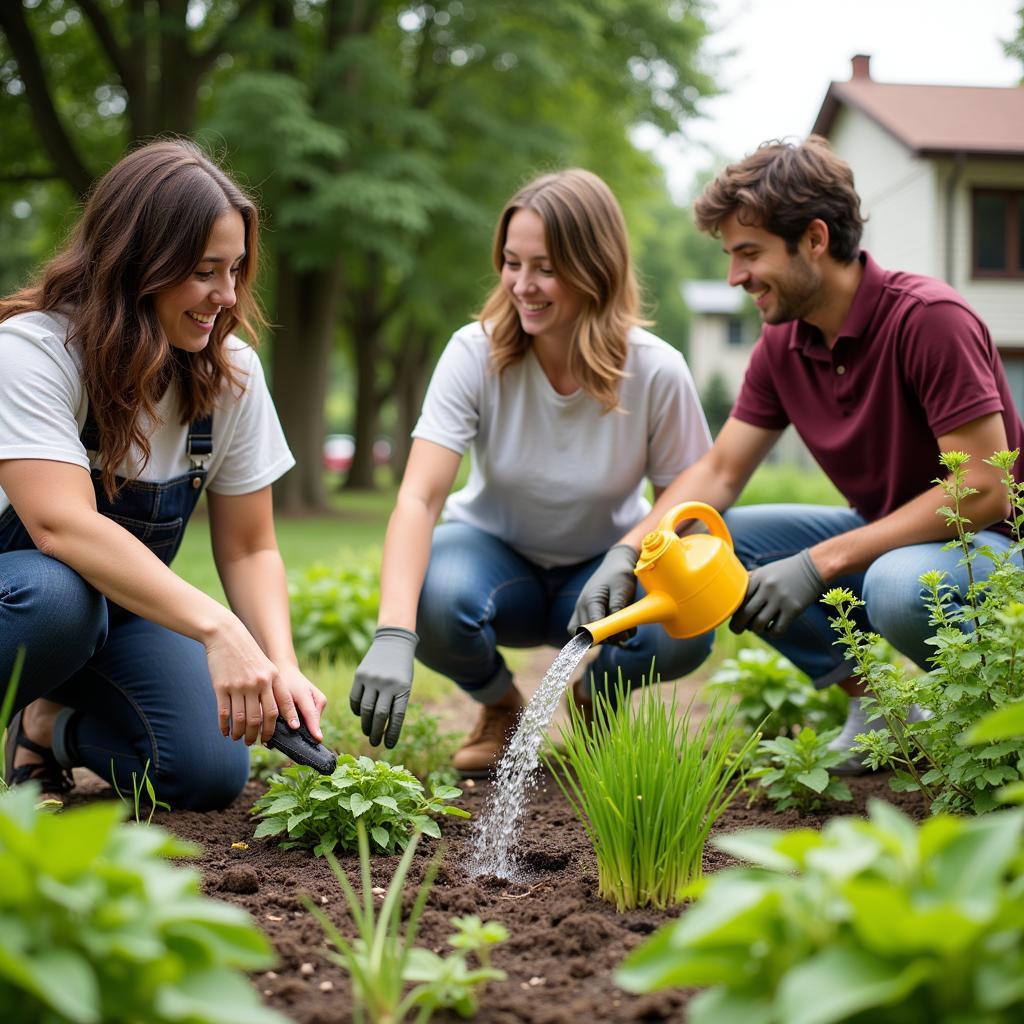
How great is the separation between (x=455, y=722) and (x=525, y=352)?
1.43m

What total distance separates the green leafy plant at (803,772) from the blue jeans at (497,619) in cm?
42

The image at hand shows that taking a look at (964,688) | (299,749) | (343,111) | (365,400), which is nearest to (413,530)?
(299,749)

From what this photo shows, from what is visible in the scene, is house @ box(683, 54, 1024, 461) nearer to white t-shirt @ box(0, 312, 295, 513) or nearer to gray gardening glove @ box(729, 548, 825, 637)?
gray gardening glove @ box(729, 548, 825, 637)

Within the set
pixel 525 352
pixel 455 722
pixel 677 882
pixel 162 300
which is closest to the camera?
pixel 677 882

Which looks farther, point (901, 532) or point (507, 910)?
point (901, 532)

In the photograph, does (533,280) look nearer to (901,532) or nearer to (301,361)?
(901,532)

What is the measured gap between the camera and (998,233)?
14.4 metres

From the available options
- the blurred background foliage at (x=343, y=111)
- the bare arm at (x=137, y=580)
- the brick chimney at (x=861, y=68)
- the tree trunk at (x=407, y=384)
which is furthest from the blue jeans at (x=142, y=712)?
the tree trunk at (x=407, y=384)

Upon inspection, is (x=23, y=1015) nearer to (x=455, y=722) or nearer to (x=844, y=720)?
(x=844, y=720)

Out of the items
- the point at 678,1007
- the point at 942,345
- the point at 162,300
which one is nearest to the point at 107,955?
the point at 678,1007

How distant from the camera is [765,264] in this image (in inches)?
107

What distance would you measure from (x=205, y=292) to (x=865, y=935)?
177 centimetres

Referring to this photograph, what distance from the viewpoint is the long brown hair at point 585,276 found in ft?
9.09

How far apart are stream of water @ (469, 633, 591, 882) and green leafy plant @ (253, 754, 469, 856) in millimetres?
122
